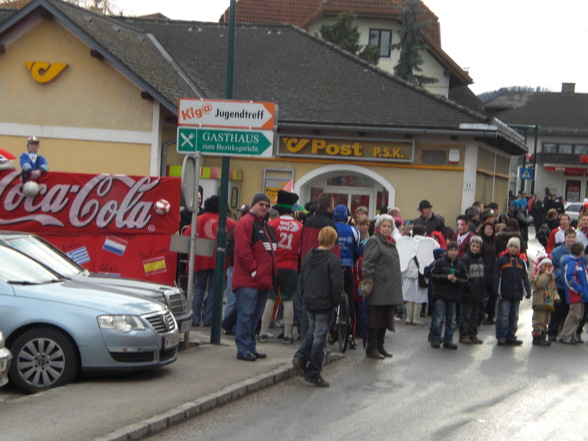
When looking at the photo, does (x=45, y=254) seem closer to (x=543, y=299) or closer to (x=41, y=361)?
(x=41, y=361)

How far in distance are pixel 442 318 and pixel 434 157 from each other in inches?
506

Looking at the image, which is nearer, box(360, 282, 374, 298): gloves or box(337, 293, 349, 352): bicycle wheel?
box(360, 282, 374, 298): gloves

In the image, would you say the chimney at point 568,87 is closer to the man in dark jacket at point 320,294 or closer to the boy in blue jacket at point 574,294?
the boy in blue jacket at point 574,294

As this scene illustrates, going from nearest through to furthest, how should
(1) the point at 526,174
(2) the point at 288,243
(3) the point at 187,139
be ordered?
1. (3) the point at 187,139
2. (2) the point at 288,243
3. (1) the point at 526,174

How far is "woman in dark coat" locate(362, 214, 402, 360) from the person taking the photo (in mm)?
12938

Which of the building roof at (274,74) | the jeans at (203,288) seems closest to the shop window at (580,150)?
the building roof at (274,74)

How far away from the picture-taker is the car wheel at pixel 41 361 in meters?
9.80

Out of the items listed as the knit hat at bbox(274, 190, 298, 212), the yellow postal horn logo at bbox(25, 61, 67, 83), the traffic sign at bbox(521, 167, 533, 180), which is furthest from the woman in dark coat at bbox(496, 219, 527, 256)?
the traffic sign at bbox(521, 167, 533, 180)

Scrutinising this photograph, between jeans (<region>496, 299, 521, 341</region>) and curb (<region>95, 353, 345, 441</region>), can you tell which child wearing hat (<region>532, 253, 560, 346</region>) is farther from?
curb (<region>95, 353, 345, 441</region>)

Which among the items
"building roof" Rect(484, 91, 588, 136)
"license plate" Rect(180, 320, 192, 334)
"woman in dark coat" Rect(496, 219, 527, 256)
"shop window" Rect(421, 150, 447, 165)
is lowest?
"license plate" Rect(180, 320, 192, 334)

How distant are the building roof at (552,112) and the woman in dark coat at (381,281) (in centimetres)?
7367

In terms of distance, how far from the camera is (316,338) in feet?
34.9

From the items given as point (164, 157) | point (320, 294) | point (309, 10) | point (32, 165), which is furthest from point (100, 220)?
point (309, 10)

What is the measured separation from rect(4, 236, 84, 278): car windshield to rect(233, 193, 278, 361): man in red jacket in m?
1.92
